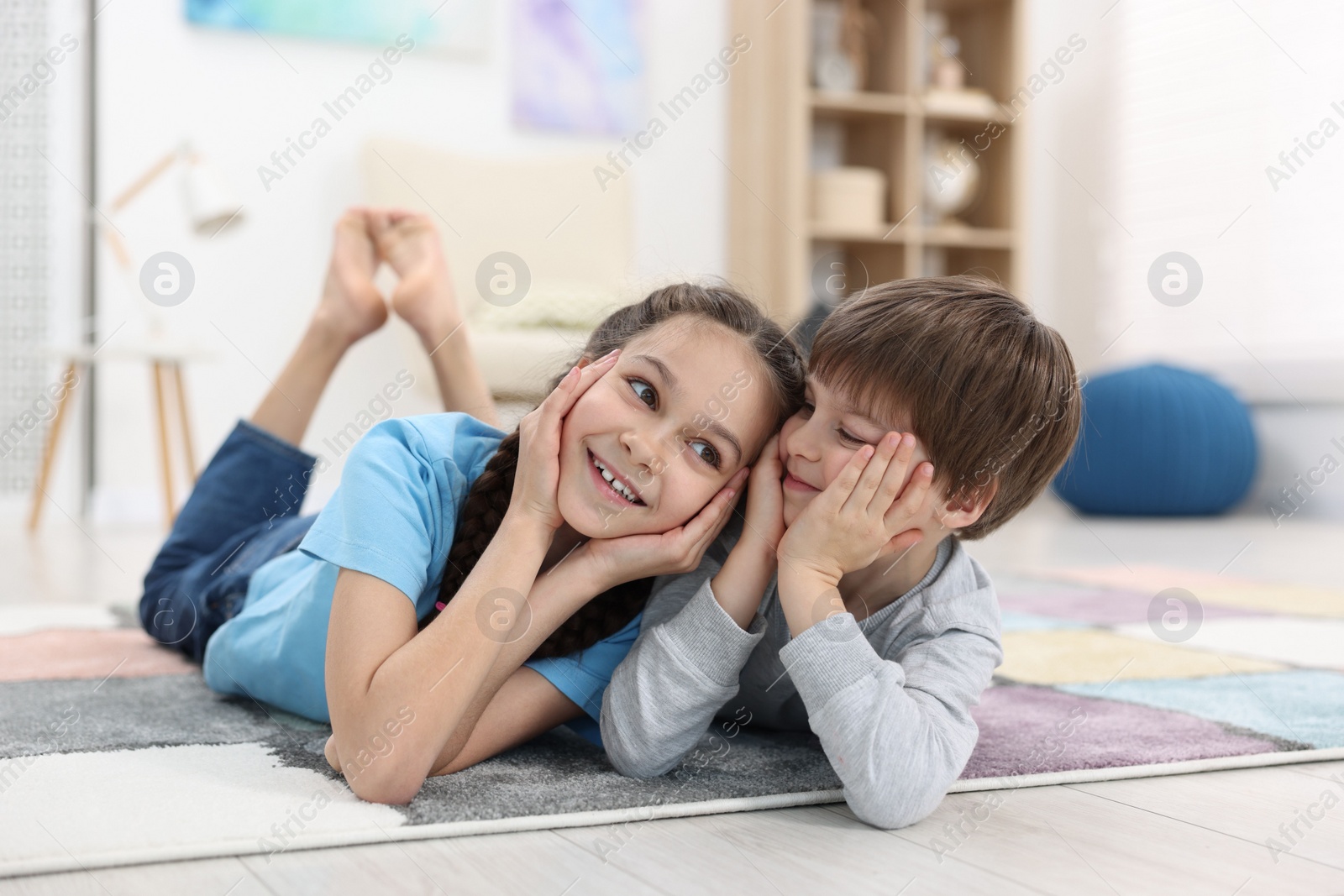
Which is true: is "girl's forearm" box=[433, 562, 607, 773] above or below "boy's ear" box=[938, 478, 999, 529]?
below

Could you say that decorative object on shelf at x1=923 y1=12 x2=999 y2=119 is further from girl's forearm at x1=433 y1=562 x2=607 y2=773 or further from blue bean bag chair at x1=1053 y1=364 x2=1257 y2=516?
girl's forearm at x1=433 y1=562 x2=607 y2=773

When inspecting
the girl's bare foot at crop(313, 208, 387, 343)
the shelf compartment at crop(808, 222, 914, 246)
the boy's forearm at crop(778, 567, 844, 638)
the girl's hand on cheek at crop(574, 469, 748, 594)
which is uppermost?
the shelf compartment at crop(808, 222, 914, 246)

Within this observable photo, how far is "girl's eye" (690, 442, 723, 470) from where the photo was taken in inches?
36.2

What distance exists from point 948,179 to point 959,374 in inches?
129

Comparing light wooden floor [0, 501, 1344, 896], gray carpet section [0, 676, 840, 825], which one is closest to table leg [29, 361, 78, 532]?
gray carpet section [0, 676, 840, 825]

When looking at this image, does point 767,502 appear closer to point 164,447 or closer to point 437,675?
point 437,675

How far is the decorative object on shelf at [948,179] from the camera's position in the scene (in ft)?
13.1

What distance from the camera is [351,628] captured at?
0.87 m

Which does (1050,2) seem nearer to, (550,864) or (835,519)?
(835,519)

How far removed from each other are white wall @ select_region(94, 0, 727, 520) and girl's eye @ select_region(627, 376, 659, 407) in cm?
235

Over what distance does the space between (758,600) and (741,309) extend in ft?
0.75

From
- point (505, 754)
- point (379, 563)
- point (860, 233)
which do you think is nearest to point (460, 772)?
point (505, 754)

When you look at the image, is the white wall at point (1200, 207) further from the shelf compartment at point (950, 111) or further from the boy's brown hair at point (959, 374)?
the boy's brown hair at point (959, 374)

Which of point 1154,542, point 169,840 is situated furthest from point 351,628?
point 1154,542
